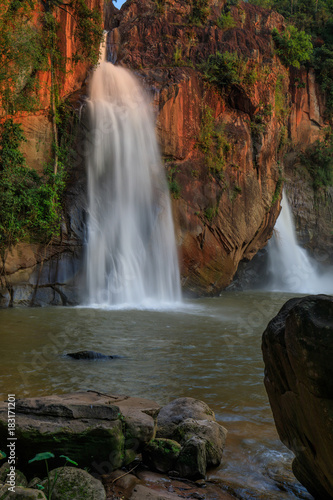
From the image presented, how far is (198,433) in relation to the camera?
353 centimetres

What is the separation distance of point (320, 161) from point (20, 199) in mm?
18320

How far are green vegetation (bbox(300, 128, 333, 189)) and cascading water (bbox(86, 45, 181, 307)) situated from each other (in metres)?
12.1

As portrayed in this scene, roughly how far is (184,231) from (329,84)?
600 inches

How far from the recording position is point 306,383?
8.07ft

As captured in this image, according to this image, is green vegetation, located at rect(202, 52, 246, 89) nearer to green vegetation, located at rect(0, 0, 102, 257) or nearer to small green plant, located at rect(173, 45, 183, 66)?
small green plant, located at rect(173, 45, 183, 66)

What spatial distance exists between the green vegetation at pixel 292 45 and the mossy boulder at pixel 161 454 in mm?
22620

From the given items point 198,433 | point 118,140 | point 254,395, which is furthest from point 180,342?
point 118,140

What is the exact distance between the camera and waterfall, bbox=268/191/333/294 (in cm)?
2244

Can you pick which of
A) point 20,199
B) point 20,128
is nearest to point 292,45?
point 20,128

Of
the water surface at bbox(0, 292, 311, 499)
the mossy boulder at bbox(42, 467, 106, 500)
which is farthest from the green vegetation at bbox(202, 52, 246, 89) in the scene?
the mossy boulder at bbox(42, 467, 106, 500)

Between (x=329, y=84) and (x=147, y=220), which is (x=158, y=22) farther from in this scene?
(x=329, y=84)

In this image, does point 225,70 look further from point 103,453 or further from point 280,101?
point 103,453

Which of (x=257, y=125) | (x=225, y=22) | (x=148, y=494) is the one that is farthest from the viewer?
(x=225, y=22)

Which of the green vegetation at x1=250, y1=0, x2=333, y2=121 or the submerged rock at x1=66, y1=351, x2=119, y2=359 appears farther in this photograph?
the green vegetation at x1=250, y1=0, x2=333, y2=121
